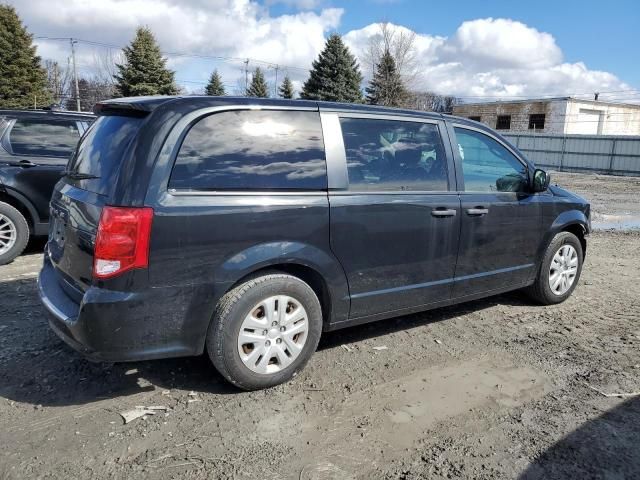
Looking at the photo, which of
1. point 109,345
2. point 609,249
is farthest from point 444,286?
point 609,249

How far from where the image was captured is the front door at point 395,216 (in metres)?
3.48

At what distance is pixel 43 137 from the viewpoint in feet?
21.4

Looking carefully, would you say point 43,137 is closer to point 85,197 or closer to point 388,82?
point 85,197

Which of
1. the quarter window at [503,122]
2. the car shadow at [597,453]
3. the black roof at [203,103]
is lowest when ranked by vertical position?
the car shadow at [597,453]

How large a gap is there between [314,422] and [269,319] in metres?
0.68

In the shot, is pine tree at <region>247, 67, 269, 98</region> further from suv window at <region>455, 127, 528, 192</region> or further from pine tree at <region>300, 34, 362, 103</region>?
suv window at <region>455, 127, 528, 192</region>

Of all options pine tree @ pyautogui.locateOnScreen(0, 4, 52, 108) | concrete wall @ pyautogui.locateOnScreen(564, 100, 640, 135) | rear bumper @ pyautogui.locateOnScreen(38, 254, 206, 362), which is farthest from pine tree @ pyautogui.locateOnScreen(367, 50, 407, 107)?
rear bumper @ pyautogui.locateOnScreen(38, 254, 206, 362)

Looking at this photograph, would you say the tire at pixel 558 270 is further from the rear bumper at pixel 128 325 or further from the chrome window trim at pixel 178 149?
the rear bumper at pixel 128 325

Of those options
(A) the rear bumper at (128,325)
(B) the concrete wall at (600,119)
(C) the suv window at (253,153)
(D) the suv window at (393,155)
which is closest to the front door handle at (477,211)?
(D) the suv window at (393,155)

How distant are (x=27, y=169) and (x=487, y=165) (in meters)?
5.48

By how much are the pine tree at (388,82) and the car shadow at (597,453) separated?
39.7 metres

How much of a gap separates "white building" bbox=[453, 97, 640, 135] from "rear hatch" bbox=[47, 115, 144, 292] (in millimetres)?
44940

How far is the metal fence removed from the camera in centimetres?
2725

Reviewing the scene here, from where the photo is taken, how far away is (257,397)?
323 cm
